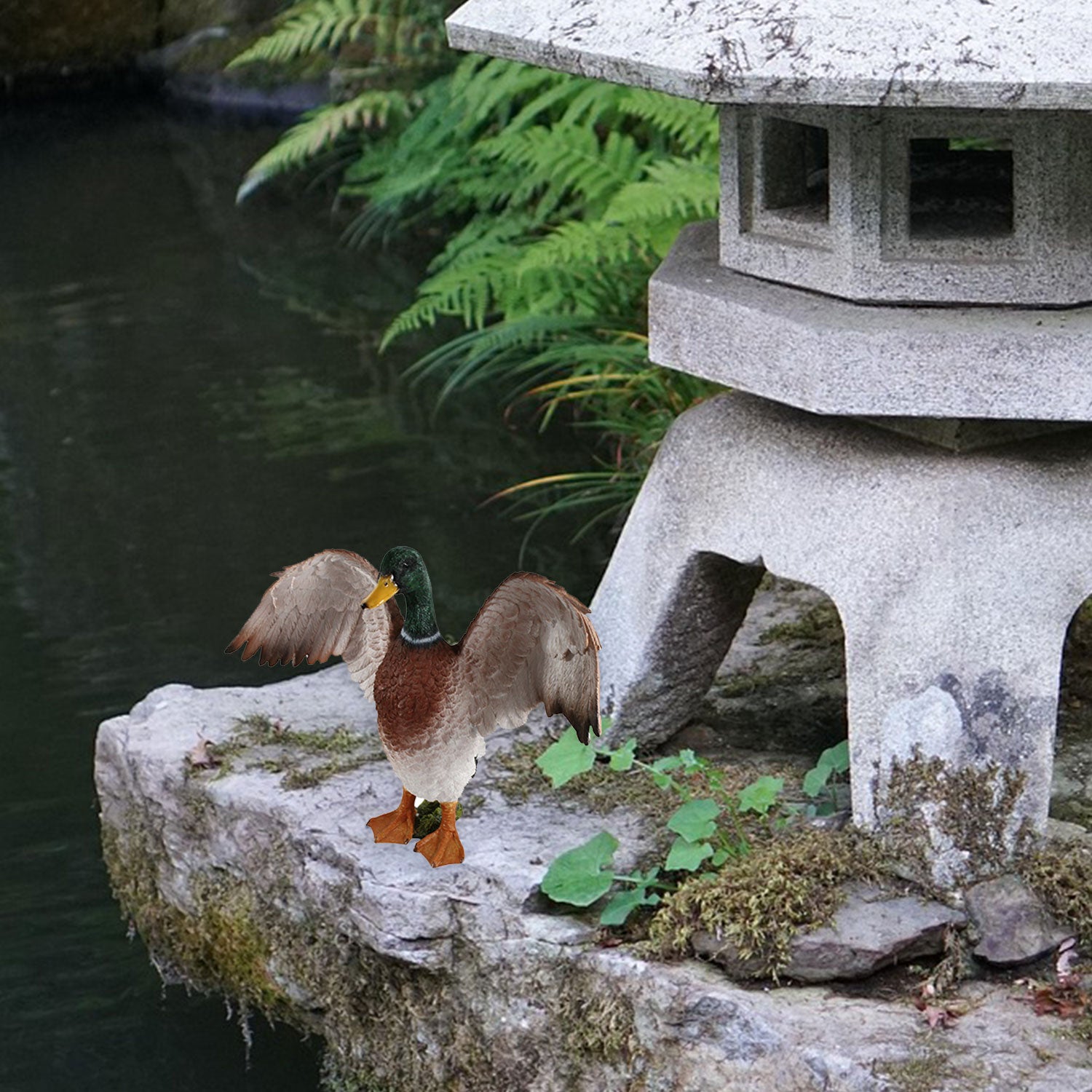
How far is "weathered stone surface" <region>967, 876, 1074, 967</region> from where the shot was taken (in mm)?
2801

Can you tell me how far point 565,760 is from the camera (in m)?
2.97

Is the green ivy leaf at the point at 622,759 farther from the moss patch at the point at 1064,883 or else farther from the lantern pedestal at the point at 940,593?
the moss patch at the point at 1064,883

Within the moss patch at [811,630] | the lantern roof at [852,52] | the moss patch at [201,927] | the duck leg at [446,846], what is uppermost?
the lantern roof at [852,52]

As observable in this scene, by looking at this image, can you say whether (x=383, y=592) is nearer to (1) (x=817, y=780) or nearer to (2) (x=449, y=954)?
(2) (x=449, y=954)

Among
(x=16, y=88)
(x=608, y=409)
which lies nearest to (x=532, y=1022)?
(x=608, y=409)

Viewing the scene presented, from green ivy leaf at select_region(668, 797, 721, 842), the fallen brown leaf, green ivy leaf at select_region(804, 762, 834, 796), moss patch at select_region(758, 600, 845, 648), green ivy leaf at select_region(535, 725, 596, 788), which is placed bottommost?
the fallen brown leaf

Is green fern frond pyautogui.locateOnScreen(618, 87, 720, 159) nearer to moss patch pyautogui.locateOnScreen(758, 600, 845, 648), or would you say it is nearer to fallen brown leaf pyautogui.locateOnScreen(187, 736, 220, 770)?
moss patch pyautogui.locateOnScreen(758, 600, 845, 648)

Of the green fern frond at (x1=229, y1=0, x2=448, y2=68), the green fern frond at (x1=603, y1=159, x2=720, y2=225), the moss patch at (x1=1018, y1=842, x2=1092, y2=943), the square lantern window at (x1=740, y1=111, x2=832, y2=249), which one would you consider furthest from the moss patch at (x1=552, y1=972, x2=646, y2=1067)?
the green fern frond at (x1=229, y1=0, x2=448, y2=68)

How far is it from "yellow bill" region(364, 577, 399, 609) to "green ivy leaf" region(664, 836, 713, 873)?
621 mm

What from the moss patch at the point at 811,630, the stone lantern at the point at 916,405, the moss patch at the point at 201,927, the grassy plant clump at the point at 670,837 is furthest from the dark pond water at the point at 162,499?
the stone lantern at the point at 916,405

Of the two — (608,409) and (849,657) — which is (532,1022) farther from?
(608,409)

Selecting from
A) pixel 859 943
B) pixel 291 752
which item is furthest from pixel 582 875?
pixel 291 752

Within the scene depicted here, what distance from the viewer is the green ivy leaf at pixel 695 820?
294 centimetres

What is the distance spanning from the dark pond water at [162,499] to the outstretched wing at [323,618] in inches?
37.4
